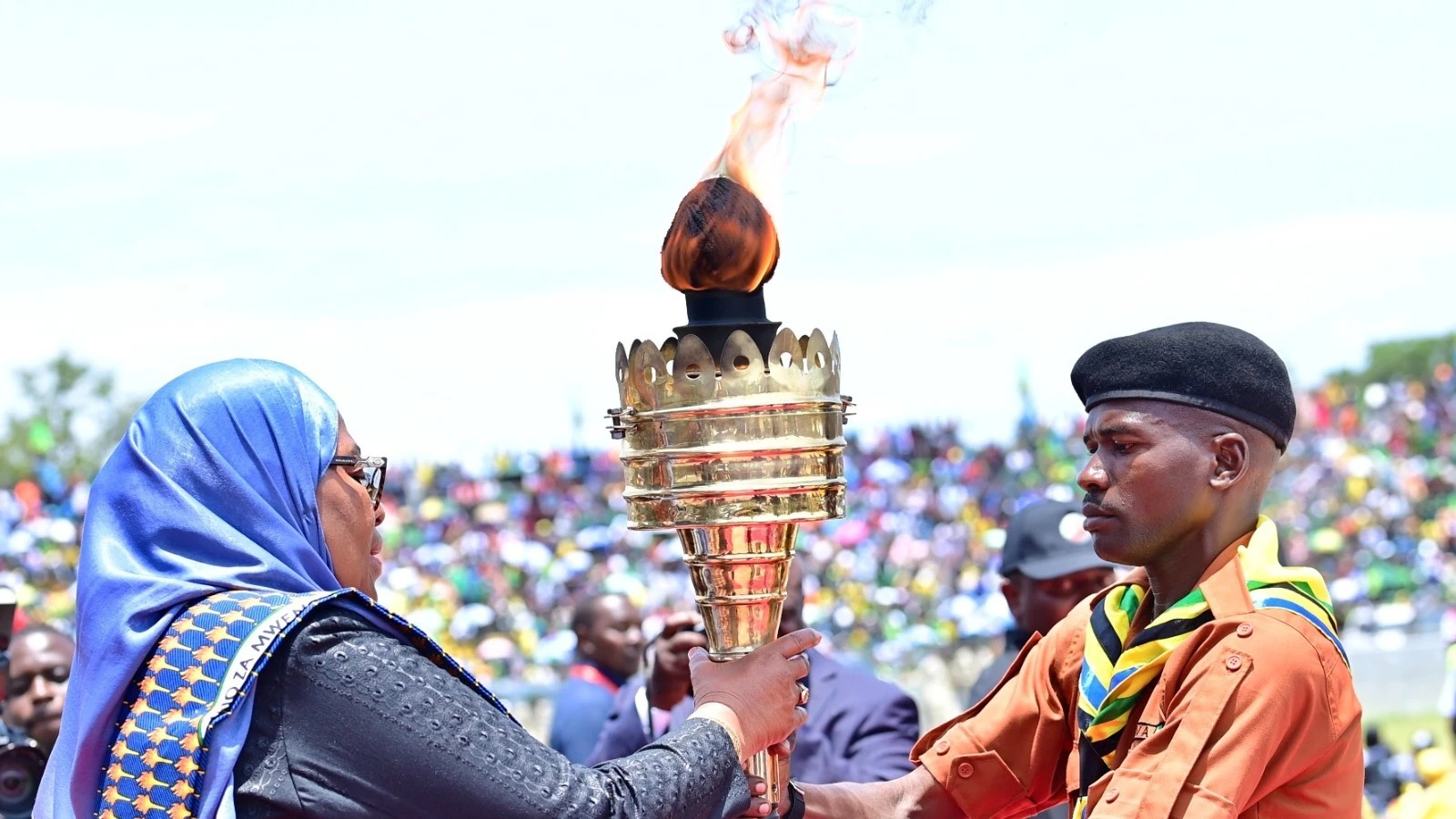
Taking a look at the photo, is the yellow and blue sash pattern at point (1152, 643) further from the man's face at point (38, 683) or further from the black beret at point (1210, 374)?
the man's face at point (38, 683)

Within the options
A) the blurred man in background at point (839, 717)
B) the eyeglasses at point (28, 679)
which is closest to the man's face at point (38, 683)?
the eyeglasses at point (28, 679)

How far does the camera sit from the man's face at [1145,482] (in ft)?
9.61

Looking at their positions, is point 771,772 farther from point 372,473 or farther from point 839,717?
point 839,717

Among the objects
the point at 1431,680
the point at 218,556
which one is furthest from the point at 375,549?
the point at 1431,680

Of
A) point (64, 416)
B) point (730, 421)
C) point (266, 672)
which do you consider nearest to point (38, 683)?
point (266, 672)

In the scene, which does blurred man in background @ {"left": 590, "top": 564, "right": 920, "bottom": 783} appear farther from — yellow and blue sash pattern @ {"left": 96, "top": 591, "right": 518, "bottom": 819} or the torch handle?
yellow and blue sash pattern @ {"left": 96, "top": 591, "right": 518, "bottom": 819}

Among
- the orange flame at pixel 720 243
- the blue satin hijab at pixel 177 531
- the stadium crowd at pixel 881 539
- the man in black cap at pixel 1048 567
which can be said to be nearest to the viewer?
the blue satin hijab at pixel 177 531

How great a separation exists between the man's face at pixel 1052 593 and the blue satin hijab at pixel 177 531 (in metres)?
3.28

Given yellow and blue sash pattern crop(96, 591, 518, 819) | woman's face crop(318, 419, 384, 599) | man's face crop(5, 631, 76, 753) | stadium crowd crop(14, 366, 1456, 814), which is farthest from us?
stadium crowd crop(14, 366, 1456, 814)

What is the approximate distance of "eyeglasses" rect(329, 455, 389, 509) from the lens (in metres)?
2.93

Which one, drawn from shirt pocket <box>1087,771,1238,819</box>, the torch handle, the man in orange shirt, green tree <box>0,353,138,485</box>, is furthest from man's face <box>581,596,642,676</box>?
green tree <box>0,353,138,485</box>

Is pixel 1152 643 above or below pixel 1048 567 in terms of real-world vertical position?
above

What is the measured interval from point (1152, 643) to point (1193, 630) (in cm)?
8

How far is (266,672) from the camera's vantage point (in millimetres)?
2551
